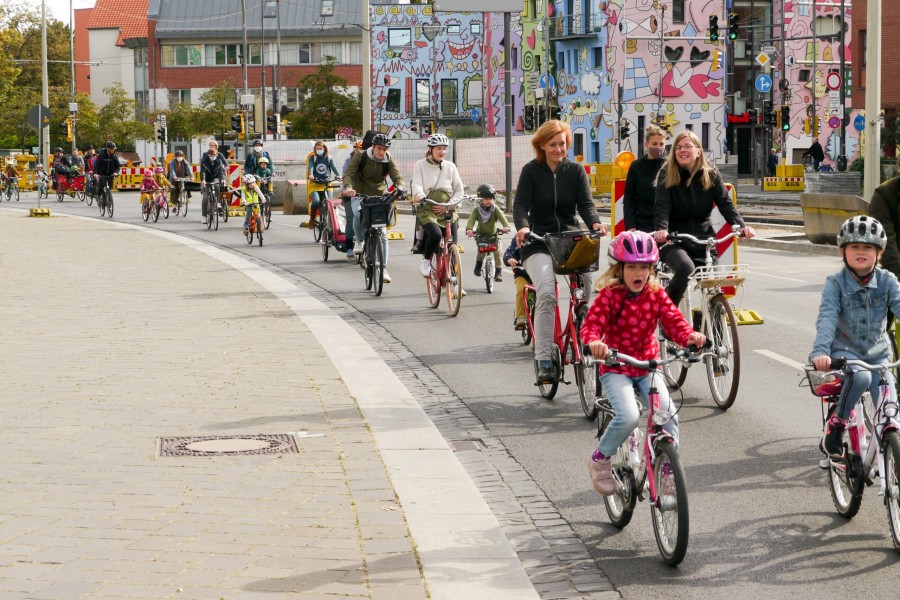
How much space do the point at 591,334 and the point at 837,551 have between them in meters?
1.33

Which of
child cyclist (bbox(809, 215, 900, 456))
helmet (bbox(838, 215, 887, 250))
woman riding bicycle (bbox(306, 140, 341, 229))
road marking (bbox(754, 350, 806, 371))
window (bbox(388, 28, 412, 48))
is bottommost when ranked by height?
road marking (bbox(754, 350, 806, 371))

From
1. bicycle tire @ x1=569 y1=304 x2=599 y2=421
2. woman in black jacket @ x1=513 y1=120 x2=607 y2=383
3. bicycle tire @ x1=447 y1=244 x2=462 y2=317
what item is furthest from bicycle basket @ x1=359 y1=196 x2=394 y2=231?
bicycle tire @ x1=569 y1=304 x2=599 y2=421

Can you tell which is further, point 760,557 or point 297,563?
point 760,557

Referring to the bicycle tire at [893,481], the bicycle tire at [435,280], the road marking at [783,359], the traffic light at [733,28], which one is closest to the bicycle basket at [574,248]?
the road marking at [783,359]

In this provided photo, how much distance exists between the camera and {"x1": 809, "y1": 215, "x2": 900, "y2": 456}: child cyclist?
6.29 m

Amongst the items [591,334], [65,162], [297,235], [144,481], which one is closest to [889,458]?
[591,334]

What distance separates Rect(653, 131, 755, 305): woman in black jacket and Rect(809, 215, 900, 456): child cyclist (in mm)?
3022

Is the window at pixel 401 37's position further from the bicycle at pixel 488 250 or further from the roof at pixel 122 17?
the bicycle at pixel 488 250

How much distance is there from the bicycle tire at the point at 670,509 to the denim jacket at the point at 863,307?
1122mm

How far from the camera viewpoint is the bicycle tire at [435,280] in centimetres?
1529

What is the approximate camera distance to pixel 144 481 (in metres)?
6.88

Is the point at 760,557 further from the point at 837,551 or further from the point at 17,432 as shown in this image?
the point at 17,432

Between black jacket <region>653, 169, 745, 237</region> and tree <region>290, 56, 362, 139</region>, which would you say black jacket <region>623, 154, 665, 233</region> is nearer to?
black jacket <region>653, 169, 745, 237</region>

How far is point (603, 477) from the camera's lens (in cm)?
627
